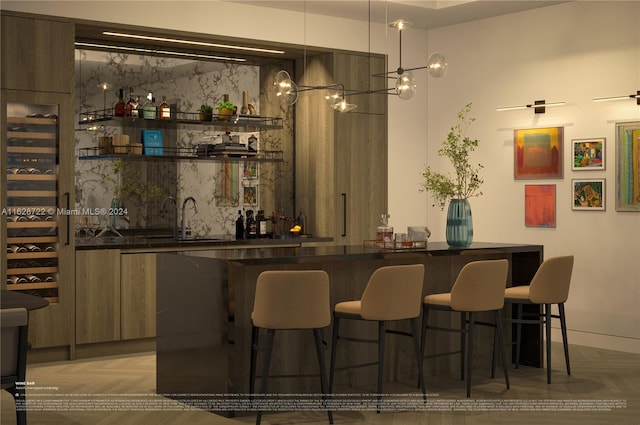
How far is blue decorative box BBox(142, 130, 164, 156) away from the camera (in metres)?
8.23

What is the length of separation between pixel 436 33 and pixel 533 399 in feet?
16.0

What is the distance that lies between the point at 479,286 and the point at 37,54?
392cm

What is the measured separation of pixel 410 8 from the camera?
8828 mm

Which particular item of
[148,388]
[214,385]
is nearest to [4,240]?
[148,388]

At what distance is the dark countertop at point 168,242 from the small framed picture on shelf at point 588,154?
8.05ft

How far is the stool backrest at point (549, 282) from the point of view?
252 inches

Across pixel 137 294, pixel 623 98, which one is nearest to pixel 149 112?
pixel 137 294

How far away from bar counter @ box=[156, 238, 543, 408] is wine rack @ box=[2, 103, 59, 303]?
5.34 ft

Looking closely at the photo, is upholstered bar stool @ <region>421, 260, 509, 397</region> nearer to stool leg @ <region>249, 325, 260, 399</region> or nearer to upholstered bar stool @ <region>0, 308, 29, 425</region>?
stool leg @ <region>249, 325, 260, 399</region>

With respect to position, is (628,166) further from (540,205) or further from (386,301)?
(386,301)

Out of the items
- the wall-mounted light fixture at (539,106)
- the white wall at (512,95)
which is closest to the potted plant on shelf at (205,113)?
the white wall at (512,95)

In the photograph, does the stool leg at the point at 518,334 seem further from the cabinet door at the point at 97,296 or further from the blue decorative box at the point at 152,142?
the blue decorative box at the point at 152,142

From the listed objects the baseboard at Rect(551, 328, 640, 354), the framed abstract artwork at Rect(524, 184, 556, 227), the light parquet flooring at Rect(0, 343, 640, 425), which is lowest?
the light parquet flooring at Rect(0, 343, 640, 425)

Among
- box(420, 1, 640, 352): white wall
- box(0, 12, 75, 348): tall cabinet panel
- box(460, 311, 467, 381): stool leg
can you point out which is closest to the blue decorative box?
box(0, 12, 75, 348): tall cabinet panel
